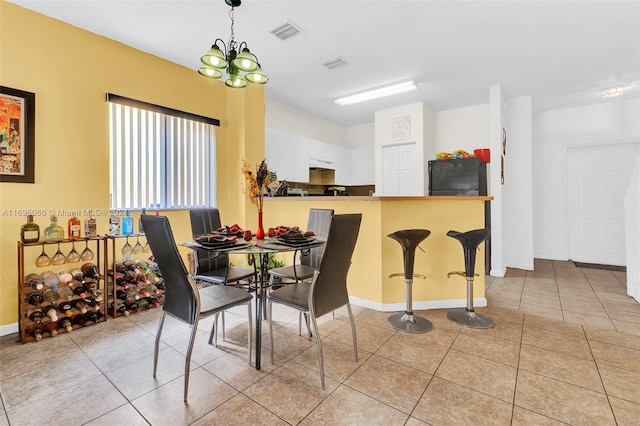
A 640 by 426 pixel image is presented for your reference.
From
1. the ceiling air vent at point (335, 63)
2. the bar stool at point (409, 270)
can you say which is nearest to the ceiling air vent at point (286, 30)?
the ceiling air vent at point (335, 63)

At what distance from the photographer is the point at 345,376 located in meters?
1.86

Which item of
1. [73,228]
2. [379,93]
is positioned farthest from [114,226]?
[379,93]

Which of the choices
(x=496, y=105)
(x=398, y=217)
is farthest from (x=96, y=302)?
(x=496, y=105)

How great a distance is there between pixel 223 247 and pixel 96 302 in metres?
1.74

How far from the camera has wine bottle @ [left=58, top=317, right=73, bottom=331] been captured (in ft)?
8.16

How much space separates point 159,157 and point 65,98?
0.95 m

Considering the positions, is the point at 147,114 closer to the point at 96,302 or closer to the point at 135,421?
the point at 96,302

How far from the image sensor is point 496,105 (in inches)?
171

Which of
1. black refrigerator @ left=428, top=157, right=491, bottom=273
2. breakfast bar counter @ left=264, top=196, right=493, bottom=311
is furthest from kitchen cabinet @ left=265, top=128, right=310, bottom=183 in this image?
black refrigerator @ left=428, top=157, right=491, bottom=273

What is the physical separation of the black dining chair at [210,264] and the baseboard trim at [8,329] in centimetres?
160

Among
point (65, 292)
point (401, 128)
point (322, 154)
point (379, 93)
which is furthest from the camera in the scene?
point (322, 154)

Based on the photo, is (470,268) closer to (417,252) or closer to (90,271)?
(417,252)

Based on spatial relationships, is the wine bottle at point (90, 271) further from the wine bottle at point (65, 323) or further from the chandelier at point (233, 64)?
the chandelier at point (233, 64)

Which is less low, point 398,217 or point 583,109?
point 583,109
